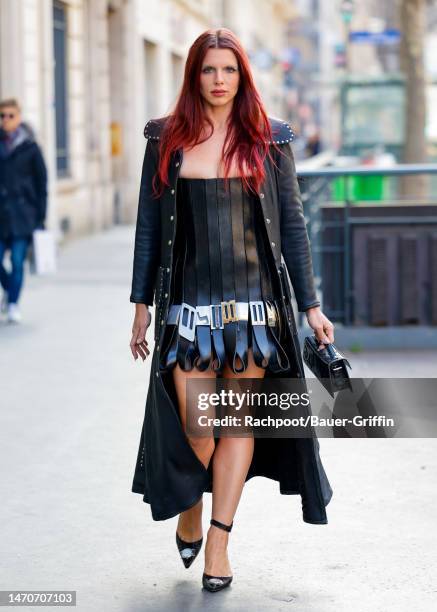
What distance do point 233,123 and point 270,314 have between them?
628mm

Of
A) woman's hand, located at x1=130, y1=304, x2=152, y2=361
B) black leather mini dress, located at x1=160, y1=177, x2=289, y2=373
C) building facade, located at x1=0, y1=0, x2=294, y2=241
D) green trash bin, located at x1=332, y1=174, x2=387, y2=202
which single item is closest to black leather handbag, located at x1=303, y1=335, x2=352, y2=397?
black leather mini dress, located at x1=160, y1=177, x2=289, y2=373

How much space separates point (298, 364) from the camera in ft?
14.1

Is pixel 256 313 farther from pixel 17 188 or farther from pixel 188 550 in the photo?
pixel 17 188

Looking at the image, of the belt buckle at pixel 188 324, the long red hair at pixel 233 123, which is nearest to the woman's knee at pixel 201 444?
the belt buckle at pixel 188 324

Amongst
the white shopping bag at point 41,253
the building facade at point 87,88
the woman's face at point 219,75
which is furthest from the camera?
the building facade at point 87,88

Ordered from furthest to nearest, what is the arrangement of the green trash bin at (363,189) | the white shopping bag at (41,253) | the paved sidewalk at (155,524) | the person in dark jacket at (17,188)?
the green trash bin at (363,189) < the white shopping bag at (41,253) < the person in dark jacket at (17,188) < the paved sidewalk at (155,524)

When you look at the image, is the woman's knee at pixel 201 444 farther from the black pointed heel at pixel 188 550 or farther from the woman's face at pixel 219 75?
the woman's face at pixel 219 75

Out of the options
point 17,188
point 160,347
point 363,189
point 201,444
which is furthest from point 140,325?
point 363,189

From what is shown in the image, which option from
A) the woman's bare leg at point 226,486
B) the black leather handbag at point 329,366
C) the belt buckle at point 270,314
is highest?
the belt buckle at point 270,314

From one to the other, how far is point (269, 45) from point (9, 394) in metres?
51.0

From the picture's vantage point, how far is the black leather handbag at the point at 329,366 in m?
4.15

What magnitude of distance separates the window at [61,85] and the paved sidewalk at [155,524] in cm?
1091

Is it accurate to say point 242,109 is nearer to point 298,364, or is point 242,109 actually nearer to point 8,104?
point 298,364

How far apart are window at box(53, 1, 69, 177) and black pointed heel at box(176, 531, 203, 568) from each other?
48.2 feet
